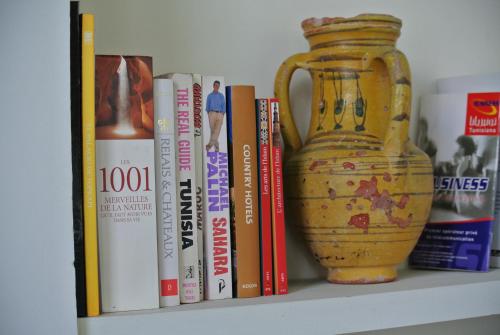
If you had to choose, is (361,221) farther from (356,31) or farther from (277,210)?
(356,31)

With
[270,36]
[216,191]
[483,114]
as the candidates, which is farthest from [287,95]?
[483,114]

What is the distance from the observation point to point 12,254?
743 millimetres

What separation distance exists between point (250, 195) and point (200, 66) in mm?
242

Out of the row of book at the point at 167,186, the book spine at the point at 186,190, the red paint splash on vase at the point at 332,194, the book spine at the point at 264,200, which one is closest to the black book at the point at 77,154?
the row of book at the point at 167,186

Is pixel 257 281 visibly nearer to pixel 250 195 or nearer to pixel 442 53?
pixel 250 195

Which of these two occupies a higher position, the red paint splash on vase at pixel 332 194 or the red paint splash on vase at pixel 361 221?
the red paint splash on vase at pixel 332 194

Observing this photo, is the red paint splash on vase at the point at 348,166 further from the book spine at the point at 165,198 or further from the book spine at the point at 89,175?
the book spine at the point at 89,175

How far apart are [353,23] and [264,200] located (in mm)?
288

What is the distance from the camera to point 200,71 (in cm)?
104

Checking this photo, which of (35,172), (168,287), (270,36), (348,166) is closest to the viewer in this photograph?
(35,172)

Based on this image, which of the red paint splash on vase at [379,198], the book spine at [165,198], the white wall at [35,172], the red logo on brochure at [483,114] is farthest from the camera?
the red logo on brochure at [483,114]

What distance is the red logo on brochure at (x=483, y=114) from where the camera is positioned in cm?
110

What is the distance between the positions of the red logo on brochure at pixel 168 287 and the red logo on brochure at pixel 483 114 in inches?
21.8

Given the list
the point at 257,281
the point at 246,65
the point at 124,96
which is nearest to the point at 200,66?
the point at 246,65
